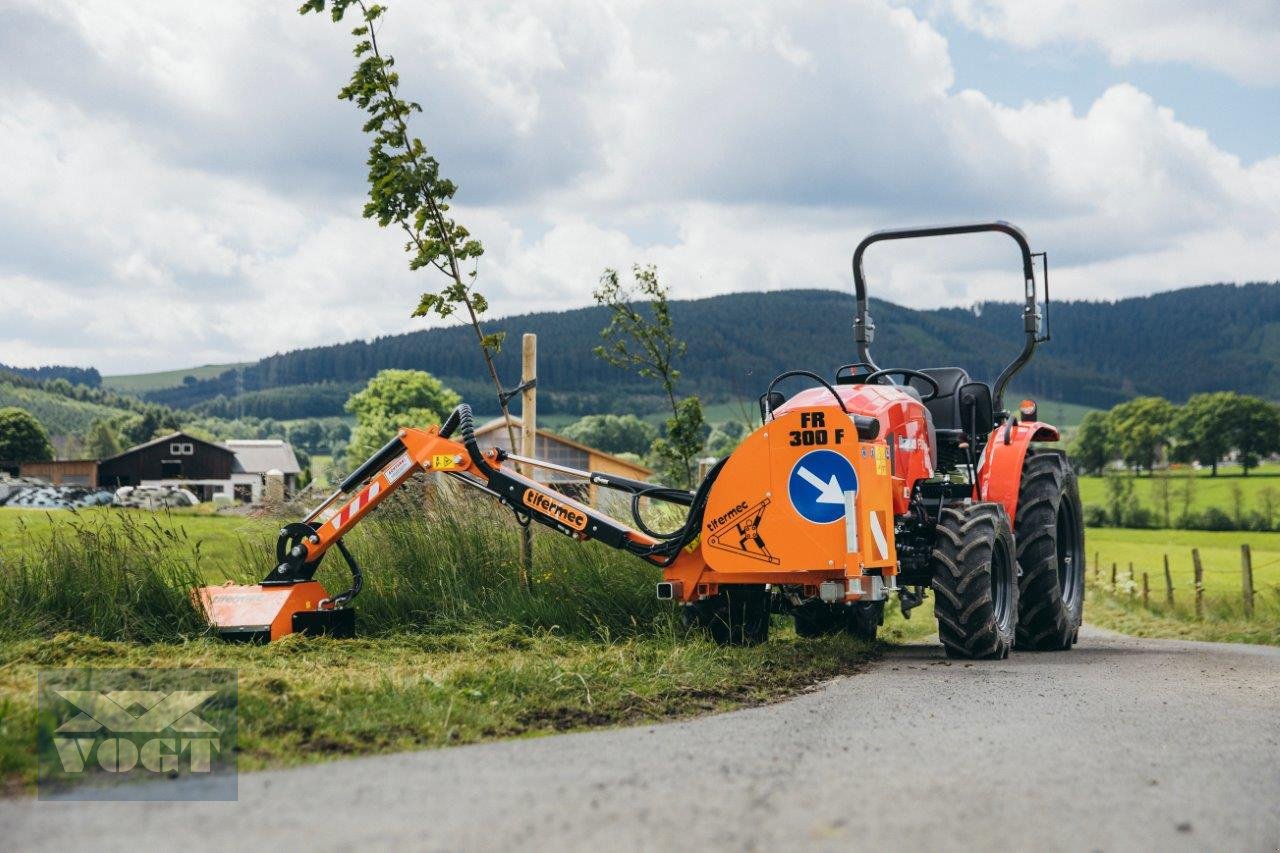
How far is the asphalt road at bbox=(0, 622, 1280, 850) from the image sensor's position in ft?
14.3

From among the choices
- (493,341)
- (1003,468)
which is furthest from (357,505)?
(1003,468)

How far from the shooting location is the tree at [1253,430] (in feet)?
328

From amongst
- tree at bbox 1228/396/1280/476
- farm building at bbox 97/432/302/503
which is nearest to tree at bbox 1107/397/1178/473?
tree at bbox 1228/396/1280/476

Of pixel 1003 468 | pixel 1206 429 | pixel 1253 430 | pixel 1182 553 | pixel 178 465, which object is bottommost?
pixel 1182 553

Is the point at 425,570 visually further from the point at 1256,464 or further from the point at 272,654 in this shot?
the point at 1256,464

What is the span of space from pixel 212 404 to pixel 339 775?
20054cm

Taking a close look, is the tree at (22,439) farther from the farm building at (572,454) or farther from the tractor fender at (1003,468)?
the tractor fender at (1003,468)

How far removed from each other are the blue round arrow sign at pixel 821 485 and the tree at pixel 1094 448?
10613 centimetres

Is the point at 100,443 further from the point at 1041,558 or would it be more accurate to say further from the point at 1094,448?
the point at 1041,558

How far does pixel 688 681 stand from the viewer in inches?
323

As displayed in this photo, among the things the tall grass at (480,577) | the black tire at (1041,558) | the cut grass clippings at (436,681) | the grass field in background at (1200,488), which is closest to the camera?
the cut grass clippings at (436,681)

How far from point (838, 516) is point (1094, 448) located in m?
110

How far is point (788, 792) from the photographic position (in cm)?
501

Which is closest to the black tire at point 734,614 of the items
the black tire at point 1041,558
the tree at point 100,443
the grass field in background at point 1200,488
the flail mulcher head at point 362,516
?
the flail mulcher head at point 362,516
